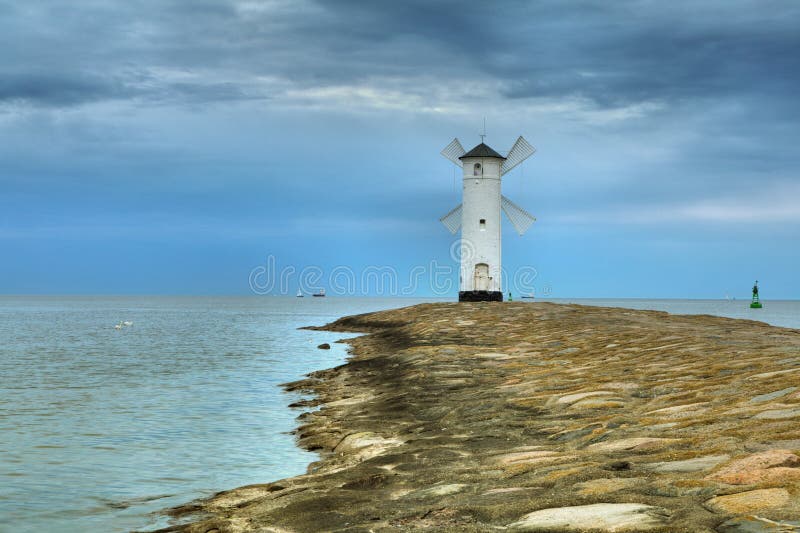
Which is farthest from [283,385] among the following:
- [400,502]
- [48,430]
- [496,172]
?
[496,172]

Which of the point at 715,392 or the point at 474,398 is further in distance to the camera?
the point at 474,398

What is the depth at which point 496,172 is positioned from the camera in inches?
1786

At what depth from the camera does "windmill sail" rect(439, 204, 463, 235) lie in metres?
47.8

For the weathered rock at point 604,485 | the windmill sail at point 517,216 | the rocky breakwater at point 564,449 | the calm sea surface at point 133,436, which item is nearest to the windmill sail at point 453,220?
the windmill sail at point 517,216

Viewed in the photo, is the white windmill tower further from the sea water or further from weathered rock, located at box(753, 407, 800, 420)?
weathered rock, located at box(753, 407, 800, 420)

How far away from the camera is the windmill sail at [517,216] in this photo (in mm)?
47312

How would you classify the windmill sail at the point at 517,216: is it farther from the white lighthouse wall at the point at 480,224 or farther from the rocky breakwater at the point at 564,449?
the rocky breakwater at the point at 564,449

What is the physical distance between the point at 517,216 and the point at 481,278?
5364 mm

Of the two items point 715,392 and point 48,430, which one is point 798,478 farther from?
point 48,430

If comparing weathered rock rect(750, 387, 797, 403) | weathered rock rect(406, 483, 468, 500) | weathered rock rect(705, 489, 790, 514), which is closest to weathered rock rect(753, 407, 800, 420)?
weathered rock rect(750, 387, 797, 403)

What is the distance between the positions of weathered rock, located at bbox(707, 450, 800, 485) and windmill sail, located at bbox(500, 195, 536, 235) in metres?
42.4

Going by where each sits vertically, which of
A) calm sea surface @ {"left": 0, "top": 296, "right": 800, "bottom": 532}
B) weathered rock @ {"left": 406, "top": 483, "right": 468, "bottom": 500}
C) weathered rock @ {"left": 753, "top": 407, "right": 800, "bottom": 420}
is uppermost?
weathered rock @ {"left": 753, "top": 407, "right": 800, "bottom": 420}

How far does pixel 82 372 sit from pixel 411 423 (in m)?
18.4

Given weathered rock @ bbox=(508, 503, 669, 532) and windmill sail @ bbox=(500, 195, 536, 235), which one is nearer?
weathered rock @ bbox=(508, 503, 669, 532)
